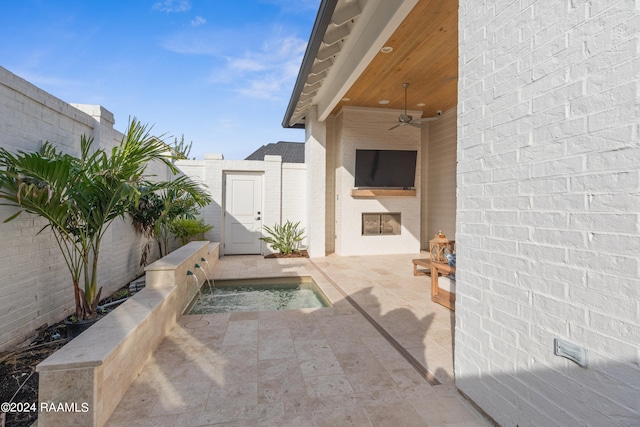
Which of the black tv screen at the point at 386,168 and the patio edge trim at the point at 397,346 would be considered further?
the black tv screen at the point at 386,168

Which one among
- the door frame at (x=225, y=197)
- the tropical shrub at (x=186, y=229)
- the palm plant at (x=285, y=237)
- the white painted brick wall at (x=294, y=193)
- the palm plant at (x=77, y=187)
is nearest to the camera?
the palm plant at (x=77, y=187)

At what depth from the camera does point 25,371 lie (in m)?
2.13

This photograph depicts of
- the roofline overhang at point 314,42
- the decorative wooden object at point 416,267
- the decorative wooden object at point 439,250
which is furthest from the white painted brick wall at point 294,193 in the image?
the decorative wooden object at point 439,250

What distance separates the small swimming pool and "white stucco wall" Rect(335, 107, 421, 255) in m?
2.23

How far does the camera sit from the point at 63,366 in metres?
1.50

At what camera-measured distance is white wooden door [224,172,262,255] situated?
7.16 m

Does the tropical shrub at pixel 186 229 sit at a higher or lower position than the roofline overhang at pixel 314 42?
lower

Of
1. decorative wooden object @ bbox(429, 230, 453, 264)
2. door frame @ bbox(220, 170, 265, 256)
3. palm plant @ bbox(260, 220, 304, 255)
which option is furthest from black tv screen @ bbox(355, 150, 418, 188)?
decorative wooden object @ bbox(429, 230, 453, 264)

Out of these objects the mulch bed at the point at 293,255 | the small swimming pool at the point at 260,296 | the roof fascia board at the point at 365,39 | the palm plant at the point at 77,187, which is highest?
the roof fascia board at the point at 365,39

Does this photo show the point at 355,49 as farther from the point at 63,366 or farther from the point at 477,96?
the point at 63,366

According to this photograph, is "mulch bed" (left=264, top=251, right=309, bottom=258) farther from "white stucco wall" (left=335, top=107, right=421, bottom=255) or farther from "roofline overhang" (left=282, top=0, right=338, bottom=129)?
"roofline overhang" (left=282, top=0, right=338, bottom=129)

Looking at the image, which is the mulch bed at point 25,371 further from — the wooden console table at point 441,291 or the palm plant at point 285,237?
the palm plant at point 285,237

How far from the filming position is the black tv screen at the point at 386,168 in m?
6.71

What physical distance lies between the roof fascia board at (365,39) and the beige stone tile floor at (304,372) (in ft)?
9.64
